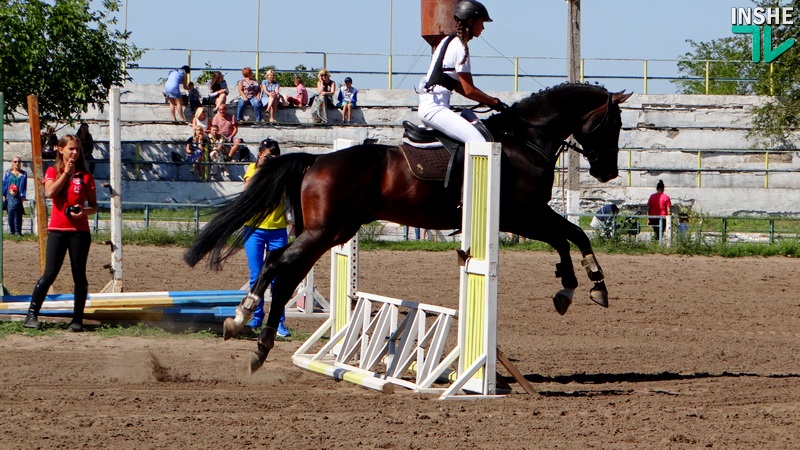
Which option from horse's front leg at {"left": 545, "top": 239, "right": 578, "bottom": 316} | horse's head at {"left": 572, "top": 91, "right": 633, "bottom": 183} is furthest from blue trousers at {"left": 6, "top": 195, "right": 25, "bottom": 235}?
horse's front leg at {"left": 545, "top": 239, "right": 578, "bottom": 316}

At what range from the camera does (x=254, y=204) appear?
27.6ft

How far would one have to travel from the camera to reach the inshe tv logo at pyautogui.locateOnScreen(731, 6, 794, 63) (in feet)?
90.4

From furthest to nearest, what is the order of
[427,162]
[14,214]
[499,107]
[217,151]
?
[217,151], [14,214], [499,107], [427,162]

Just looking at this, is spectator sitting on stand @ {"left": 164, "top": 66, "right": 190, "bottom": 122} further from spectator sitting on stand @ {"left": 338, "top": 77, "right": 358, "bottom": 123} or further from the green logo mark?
the green logo mark

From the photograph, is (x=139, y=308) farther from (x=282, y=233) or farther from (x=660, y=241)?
(x=660, y=241)

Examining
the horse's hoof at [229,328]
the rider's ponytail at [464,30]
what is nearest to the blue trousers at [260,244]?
the horse's hoof at [229,328]

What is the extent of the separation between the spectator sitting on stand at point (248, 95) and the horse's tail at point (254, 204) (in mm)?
19278

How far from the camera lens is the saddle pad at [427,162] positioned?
800 cm

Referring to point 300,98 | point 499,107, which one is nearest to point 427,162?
point 499,107

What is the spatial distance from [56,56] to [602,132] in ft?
57.5

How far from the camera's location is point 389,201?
8109mm

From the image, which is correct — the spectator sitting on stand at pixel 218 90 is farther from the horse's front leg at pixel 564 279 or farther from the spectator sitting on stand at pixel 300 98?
the horse's front leg at pixel 564 279

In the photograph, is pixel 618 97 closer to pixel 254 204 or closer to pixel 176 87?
pixel 254 204

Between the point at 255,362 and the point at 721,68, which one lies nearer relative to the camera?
the point at 255,362
